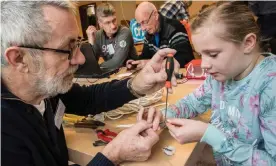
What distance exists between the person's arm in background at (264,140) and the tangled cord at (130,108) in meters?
0.40

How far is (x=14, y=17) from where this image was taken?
0.75 metres

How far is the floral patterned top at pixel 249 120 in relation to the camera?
0.77 meters

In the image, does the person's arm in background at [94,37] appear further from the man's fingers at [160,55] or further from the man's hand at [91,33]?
the man's fingers at [160,55]

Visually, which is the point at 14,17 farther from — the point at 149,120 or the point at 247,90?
the point at 247,90

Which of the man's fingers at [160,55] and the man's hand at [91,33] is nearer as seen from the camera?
the man's fingers at [160,55]

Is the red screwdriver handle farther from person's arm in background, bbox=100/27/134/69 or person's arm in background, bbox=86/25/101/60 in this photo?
person's arm in background, bbox=86/25/101/60

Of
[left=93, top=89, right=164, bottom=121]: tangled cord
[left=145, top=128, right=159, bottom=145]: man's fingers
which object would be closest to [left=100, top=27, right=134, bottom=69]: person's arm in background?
[left=93, top=89, right=164, bottom=121]: tangled cord

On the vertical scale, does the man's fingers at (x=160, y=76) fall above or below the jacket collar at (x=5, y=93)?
below

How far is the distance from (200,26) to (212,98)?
311 mm

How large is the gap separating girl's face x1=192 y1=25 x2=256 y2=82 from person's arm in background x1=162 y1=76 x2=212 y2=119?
7.5 inches

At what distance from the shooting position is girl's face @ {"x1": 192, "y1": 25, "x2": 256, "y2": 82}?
800 mm

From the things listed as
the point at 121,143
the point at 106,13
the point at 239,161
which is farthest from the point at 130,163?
the point at 106,13

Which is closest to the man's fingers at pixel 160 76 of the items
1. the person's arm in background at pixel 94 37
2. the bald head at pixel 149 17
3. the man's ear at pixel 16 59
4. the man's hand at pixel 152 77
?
the man's hand at pixel 152 77

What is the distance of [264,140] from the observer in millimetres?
786
